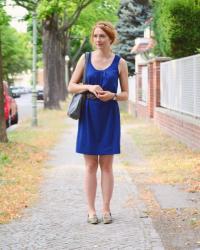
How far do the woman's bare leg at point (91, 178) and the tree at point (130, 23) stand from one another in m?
33.1

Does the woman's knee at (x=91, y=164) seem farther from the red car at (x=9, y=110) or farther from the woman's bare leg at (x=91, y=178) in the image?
the red car at (x=9, y=110)

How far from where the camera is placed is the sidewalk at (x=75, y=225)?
19.0ft

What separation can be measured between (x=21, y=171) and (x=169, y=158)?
9.64 ft

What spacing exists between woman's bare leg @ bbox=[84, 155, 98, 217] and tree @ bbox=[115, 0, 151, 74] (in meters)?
33.1

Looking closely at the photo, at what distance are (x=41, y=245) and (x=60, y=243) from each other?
17cm

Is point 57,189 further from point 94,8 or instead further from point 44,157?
point 94,8

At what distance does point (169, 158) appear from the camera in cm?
A: 1199

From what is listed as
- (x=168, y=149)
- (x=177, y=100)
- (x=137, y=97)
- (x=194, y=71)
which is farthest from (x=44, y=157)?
(x=137, y=97)

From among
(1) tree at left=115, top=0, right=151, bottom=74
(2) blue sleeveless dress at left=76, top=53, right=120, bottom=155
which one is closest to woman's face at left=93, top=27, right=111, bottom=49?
(2) blue sleeveless dress at left=76, top=53, right=120, bottom=155

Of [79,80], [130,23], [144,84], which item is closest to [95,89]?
[79,80]

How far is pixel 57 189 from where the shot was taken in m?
8.82

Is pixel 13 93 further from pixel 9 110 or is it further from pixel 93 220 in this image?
pixel 93 220

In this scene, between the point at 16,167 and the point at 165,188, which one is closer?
the point at 165,188

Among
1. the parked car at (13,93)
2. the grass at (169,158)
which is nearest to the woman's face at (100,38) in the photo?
the grass at (169,158)
